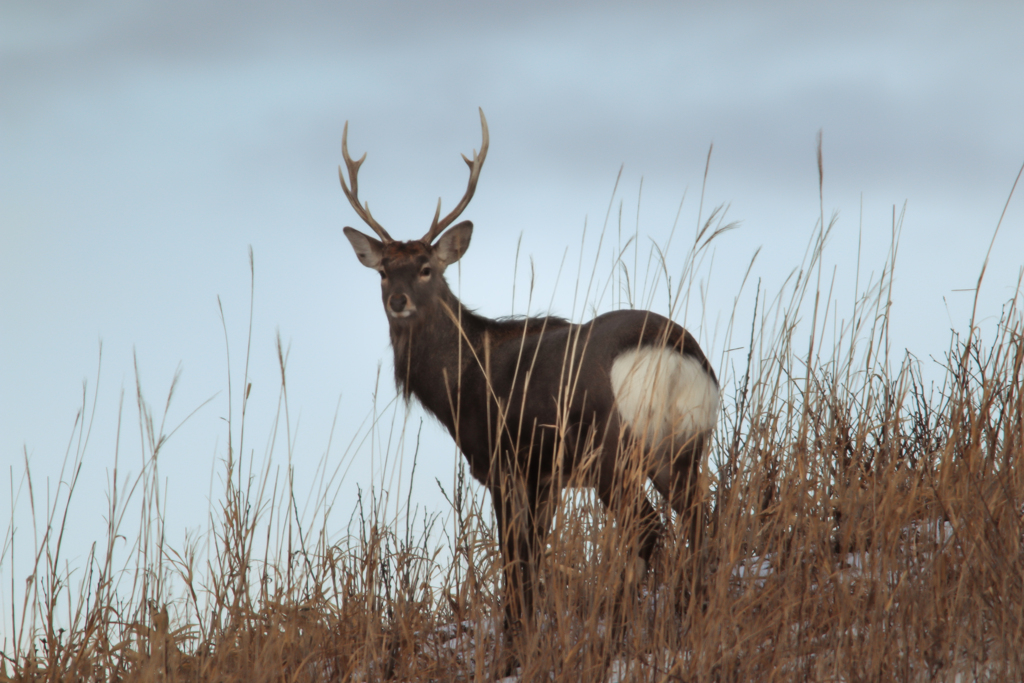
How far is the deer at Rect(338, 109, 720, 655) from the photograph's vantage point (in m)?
3.15

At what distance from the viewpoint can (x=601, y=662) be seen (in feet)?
8.23

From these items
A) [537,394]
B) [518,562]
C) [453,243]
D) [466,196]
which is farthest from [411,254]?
[518,562]

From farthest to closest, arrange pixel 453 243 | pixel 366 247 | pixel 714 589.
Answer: pixel 366 247, pixel 453 243, pixel 714 589

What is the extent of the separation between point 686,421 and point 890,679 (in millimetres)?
1550

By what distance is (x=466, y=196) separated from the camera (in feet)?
16.7

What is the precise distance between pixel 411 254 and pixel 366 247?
43 cm

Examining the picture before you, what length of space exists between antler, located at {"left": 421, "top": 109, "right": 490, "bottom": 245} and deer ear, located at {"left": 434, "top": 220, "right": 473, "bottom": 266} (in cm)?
7

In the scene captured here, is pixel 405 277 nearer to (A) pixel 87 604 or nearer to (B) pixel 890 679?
(A) pixel 87 604

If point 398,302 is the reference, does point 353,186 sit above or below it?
above

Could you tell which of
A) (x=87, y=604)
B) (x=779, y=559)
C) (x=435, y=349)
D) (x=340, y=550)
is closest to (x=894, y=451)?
(x=779, y=559)

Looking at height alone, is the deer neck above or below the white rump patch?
above

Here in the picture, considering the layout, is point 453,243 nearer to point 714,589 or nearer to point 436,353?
point 436,353

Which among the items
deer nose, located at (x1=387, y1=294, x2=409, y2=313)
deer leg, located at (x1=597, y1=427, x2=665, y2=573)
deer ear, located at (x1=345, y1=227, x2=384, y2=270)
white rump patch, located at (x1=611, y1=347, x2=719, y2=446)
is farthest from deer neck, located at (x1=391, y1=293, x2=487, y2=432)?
deer leg, located at (x1=597, y1=427, x2=665, y2=573)

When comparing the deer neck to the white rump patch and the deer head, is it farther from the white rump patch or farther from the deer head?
the white rump patch
